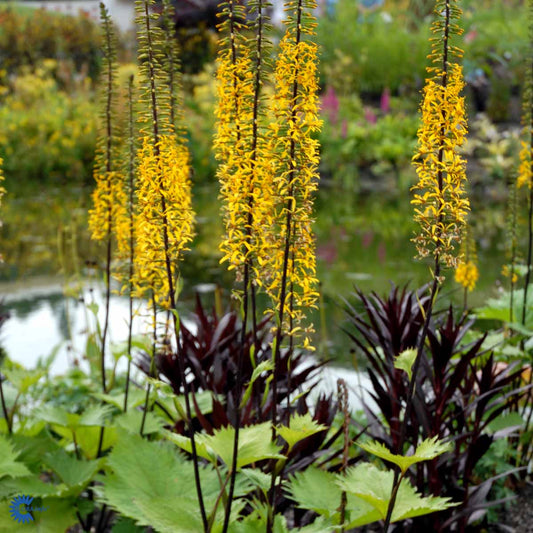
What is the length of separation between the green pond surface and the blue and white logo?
134cm

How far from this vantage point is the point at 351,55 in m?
15.7

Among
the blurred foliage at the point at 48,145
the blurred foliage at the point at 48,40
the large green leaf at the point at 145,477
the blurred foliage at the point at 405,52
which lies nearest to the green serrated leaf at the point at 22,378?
the large green leaf at the point at 145,477

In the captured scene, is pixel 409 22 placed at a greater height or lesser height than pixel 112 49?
greater

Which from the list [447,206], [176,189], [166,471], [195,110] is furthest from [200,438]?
[195,110]

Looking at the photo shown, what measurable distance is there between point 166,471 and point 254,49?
4.51 ft

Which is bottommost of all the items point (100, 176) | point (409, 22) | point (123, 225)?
point (123, 225)

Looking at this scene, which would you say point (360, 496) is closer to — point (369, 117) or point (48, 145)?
point (369, 117)

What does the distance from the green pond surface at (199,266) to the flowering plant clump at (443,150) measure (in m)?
1.86

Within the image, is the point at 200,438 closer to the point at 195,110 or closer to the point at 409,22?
the point at 195,110

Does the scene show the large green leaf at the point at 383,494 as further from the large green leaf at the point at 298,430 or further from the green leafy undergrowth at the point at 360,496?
the large green leaf at the point at 298,430

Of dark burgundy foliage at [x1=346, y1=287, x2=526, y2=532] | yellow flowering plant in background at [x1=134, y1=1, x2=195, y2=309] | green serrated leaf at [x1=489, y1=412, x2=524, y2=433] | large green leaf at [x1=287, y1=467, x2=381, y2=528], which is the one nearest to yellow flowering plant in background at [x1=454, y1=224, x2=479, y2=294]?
dark burgundy foliage at [x1=346, y1=287, x2=526, y2=532]

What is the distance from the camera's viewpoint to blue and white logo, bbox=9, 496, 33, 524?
2545mm

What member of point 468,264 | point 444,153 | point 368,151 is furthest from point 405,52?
point 444,153

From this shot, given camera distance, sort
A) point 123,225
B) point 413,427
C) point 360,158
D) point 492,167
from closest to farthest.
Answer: point 413,427
point 123,225
point 492,167
point 360,158
